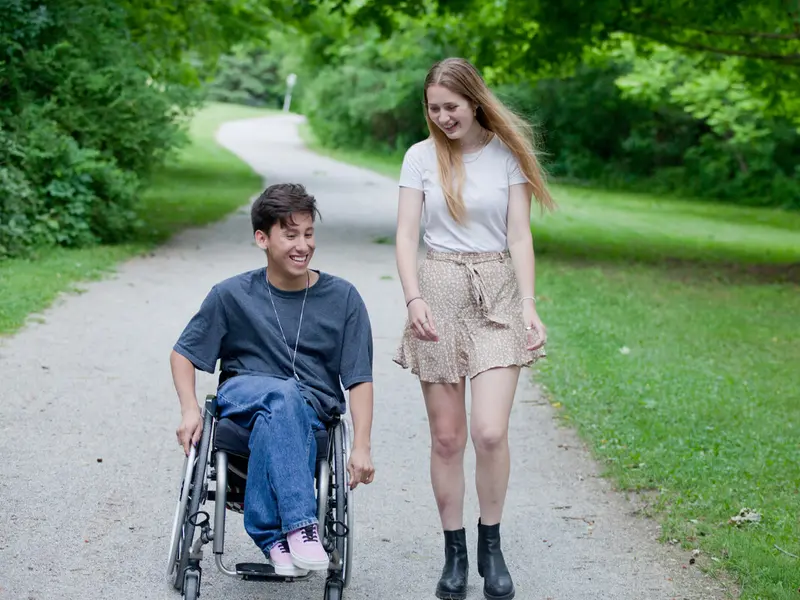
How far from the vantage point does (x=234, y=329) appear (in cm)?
436

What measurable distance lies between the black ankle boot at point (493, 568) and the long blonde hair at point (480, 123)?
1.14m

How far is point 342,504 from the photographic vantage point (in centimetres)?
414

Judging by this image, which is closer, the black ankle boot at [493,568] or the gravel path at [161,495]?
the black ankle boot at [493,568]

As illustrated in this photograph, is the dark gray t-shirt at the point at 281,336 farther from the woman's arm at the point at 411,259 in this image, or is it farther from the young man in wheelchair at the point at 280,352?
the woman's arm at the point at 411,259

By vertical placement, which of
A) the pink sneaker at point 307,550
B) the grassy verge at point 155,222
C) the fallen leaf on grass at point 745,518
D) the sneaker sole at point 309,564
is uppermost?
the pink sneaker at point 307,550

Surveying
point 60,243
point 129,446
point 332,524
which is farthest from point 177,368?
point 60,243

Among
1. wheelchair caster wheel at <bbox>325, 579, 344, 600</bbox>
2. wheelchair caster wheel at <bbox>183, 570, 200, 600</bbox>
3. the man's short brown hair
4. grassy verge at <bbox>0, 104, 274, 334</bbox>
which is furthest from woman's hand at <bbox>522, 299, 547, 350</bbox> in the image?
grassy verge at <bbox>0, 104, 274, 334</bbox>

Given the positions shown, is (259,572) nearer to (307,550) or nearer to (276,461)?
(307,550)

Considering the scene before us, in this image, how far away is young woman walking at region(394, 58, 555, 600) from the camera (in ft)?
14.4

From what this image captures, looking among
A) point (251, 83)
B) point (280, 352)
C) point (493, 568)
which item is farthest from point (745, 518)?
point (251, 83)

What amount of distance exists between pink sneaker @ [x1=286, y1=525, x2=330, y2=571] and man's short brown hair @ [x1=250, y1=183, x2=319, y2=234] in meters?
1.03

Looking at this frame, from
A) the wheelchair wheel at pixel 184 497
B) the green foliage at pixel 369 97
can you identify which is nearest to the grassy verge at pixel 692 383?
the wheelchair wheel at pixel 184 497

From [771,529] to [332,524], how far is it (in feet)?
7.15

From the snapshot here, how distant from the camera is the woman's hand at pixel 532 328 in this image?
4406 mm
